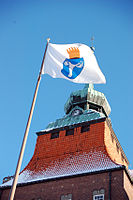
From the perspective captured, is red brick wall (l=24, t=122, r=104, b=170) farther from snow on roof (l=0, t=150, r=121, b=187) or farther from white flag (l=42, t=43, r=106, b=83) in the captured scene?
white flag (l=42, t=43, r=106, b=83)

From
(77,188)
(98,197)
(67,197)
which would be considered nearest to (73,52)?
(98,197)

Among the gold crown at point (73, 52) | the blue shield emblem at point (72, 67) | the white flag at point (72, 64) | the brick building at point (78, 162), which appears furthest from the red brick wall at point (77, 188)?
the gold crown at point (73, 52)

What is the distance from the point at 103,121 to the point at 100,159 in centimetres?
498

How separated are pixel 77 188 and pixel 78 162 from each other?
11.6ft

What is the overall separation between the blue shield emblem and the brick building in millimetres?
10641

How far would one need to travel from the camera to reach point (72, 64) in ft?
56.2

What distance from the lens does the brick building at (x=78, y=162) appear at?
24.7 m

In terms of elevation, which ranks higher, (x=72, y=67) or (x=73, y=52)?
(x=73, y=52)

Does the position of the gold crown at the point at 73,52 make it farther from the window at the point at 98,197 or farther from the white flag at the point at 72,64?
the window at the point at 98,197

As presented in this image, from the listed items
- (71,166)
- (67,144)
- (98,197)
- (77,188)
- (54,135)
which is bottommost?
(98,197)

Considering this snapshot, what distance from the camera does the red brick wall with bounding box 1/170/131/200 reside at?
78.9 ft

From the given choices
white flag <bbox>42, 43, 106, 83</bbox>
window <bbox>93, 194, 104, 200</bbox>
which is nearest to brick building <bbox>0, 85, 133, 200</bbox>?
window <bbox>93, 194, 104, 200</bbox>

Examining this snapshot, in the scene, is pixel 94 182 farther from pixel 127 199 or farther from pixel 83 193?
pixel 127 199

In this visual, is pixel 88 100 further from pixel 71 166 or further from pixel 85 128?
pixel 71 166
